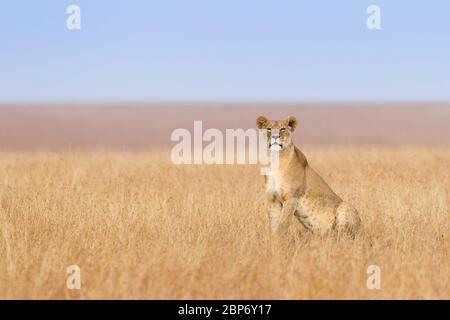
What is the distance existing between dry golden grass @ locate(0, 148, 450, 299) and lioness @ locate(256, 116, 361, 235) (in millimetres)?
279

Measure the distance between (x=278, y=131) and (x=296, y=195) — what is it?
33.0 inches

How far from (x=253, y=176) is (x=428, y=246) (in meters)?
7.36

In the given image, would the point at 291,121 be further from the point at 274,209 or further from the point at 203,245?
the point at 203,245

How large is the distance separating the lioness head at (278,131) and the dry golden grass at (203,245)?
3.92ft

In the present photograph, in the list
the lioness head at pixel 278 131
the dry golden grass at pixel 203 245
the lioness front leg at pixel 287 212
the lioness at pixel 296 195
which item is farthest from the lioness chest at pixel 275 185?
the dry golden grass at pixel 203 245

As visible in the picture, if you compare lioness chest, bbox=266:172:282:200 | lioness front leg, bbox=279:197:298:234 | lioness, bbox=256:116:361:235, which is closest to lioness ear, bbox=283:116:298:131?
lioness, bbox=256:116:361:235

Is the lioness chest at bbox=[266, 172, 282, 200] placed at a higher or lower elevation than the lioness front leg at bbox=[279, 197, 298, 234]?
higher

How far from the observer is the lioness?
834 centimetres

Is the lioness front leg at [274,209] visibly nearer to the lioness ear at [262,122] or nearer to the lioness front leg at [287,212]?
the lioness front leg at [287,212]

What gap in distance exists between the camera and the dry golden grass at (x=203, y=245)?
630 centimetres

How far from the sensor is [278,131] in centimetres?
838

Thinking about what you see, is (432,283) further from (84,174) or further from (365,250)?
(84,174)

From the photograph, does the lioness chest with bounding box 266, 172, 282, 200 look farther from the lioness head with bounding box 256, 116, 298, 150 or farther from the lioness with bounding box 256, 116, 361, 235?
the lioness head with bounding box 256, 116, 298, 150

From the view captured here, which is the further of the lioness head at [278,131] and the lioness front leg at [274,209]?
the lioness front leg at [274,209]
